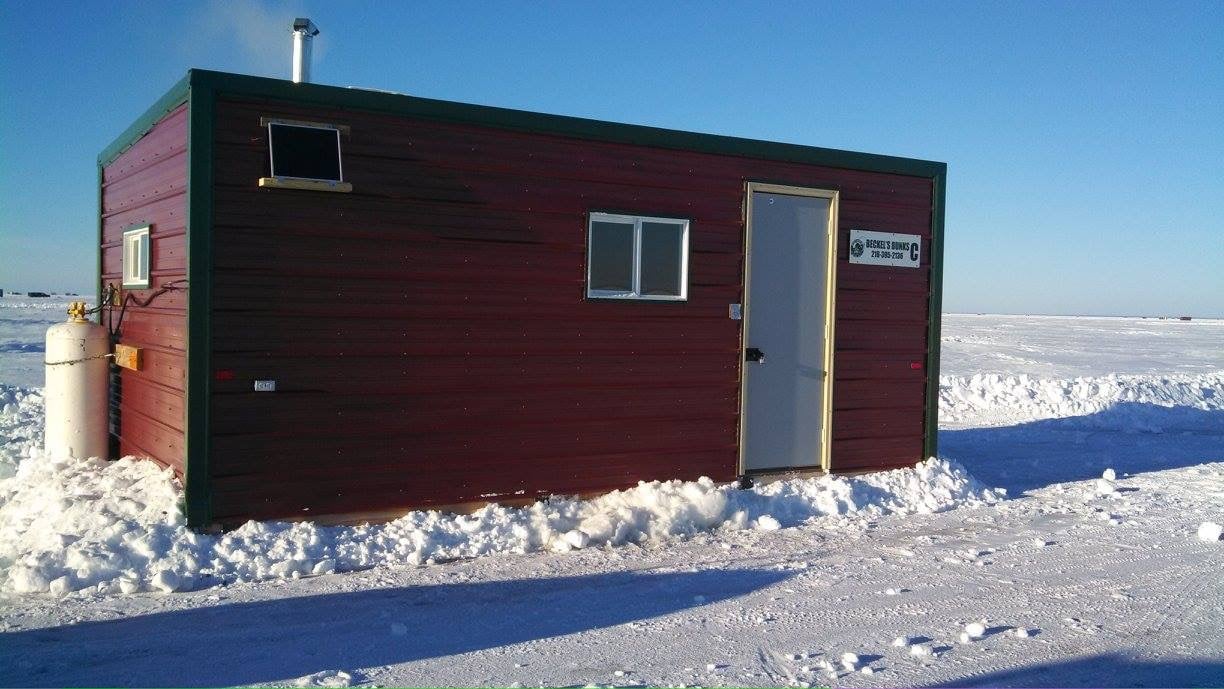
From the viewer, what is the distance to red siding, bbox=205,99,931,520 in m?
7.16

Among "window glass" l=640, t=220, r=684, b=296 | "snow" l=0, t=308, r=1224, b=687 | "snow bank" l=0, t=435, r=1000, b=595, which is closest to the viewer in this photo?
"snow" l=0, t=308, r=1224, b=687

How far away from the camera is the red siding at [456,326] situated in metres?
7.16

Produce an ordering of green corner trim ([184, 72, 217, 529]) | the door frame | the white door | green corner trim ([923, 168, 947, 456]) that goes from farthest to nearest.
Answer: green corner trim ([923, 168, 947, 456]) < the white door < the door frame < green corner trim ([184, 72, 217, 529])

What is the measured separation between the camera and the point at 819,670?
491 centimetres

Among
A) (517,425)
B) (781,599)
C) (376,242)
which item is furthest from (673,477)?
(376,242)

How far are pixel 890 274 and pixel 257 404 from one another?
647cm

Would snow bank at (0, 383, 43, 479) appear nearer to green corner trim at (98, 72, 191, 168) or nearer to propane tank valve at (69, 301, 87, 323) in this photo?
propane tank valve at (69, 301, 87, 323)

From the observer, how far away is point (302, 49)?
A: 8.32 m

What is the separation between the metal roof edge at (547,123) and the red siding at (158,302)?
25.1 inches

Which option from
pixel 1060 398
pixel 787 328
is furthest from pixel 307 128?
pixel 1060 398

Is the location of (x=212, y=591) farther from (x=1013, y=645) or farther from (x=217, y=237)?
(x=1013, y=645)

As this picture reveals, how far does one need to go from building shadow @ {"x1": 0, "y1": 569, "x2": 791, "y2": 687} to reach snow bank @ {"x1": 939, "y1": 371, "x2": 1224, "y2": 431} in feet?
38.8

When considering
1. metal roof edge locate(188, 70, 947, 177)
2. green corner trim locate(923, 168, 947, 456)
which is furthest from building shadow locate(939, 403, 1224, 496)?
metal roof edge locate(188, 70, 947, 177)

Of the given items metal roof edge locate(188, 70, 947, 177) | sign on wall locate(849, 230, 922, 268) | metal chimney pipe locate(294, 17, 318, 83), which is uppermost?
metal chimney pipe locate(294, 17, 318, 83)
